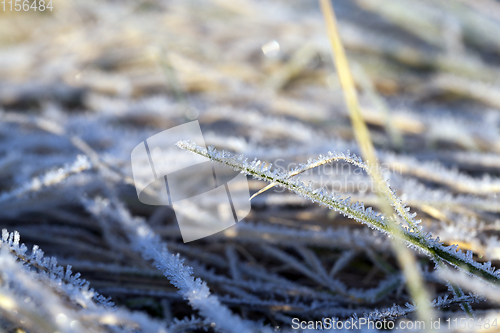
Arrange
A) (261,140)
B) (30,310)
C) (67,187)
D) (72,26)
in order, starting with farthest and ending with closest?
(72,26)
(261,140)
(67,187)
(30,310)

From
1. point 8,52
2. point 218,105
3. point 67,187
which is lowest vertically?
point 67,187

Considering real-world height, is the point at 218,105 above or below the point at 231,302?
above

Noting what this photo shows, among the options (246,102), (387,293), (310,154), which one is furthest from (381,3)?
(387,293)

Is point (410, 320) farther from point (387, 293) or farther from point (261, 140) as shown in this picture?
point (261, 140)

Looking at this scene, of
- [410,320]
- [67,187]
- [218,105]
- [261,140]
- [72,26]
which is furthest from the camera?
[72,26]

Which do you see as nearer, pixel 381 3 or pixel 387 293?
pixel 387 293

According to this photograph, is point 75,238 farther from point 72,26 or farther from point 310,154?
point 72,26
